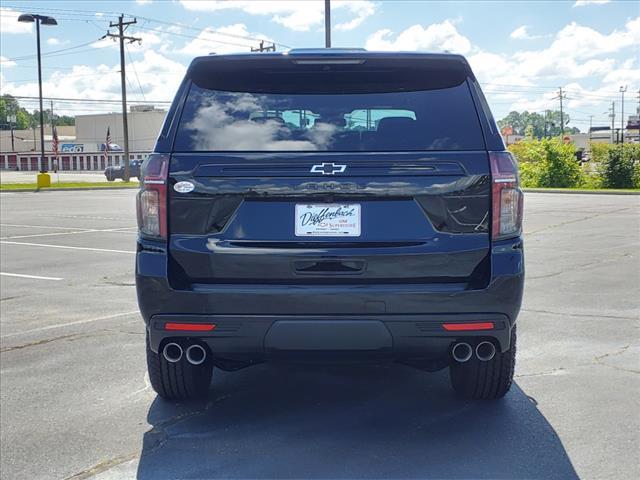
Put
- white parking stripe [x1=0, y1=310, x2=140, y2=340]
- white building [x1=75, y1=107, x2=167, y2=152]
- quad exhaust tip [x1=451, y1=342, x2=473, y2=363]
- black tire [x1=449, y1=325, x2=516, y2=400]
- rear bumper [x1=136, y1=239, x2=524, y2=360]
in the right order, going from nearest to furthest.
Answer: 1. rear bumper [x1=136, y1=239, x2=524, y2=360]
2. quad exhaust tip [x1=451, y1=342, x2=473, y2=363]
3. black tire [x1=449, y1=325, x2=516, y2=400]
4. white parking stripe [x1=0, y1=310, x2=140, y2=340]
5. white building [x1=75, y1=107, x2=167, y2=152]

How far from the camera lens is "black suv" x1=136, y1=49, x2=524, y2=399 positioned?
3699 mm

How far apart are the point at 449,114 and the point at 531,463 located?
5.97 ft

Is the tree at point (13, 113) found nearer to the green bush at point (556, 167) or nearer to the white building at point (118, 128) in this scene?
the white building at point (118, 128)

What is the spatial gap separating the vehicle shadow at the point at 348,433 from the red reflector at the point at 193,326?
688 millimetres

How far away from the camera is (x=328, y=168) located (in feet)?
12.2

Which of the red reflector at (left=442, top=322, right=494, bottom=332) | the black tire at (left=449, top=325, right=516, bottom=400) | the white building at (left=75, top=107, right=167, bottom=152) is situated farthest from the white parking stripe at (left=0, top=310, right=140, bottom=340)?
the white building at (left=75, top=107, right=167, bottom=152)

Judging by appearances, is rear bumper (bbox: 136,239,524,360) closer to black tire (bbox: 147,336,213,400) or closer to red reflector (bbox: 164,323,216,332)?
red reflector (bbox: 164,323,216,332)

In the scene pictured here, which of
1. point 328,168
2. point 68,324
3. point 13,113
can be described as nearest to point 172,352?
point 328,168

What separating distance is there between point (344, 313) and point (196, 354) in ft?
2.94

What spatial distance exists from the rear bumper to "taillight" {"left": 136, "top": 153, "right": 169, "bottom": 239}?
16cm

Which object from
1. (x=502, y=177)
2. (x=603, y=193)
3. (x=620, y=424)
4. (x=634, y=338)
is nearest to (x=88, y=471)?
(x=502, y=177)

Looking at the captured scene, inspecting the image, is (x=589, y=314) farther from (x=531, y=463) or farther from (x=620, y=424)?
(x=531, y=463)

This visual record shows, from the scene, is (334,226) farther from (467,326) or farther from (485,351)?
(485,351)

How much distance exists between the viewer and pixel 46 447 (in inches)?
163
